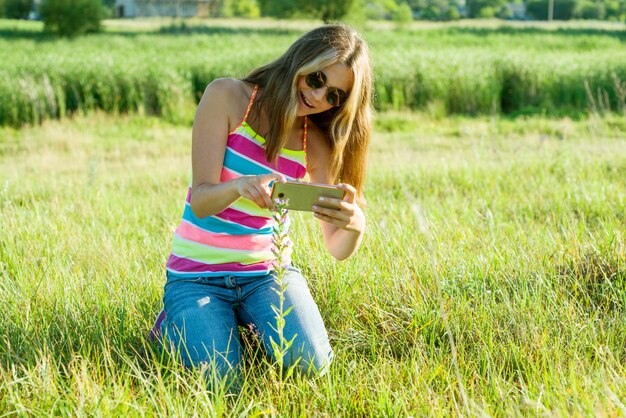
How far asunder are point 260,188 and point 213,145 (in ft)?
1.42

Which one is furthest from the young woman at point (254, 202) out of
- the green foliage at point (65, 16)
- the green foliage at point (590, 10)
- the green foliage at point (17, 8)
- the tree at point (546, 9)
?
the green foliage at point (590, 10)

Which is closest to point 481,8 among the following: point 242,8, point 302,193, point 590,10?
point 590,10

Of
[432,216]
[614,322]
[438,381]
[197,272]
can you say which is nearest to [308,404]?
[438,381]

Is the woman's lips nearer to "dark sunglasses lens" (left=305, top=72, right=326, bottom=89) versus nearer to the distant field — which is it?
"dark sunglasses lens" (left=305, top=72, right=326, bottom=89)

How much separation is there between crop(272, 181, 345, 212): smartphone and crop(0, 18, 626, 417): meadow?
33 cm

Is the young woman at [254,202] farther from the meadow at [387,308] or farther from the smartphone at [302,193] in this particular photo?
the meadow at [387,308]

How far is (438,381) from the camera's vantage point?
221 cm

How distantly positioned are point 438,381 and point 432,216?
1.77 meters

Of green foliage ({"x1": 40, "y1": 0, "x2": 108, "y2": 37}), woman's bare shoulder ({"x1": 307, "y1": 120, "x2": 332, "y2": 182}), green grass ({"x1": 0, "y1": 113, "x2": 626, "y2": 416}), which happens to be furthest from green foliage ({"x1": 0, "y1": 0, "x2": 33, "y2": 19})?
woman's bare shoulder ({"x1": 307, "y1": 120, "x2": 332, "y2": 182})

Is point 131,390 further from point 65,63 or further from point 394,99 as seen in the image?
point 65,63

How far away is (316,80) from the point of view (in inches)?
99.3

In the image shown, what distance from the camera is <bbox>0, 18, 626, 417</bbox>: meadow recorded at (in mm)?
2010

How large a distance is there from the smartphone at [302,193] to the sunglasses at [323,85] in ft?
1.31

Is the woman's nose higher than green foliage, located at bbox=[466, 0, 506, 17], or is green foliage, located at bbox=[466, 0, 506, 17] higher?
green foliage, located at bbox=[466, 0, 506, 17]
